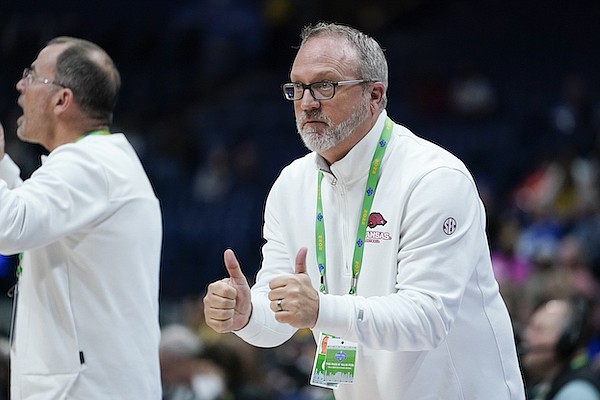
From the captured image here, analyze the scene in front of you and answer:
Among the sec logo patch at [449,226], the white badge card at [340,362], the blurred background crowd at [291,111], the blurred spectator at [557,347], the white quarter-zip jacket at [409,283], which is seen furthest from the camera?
the blurred background crowd at [291,111]

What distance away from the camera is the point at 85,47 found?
14.8ft

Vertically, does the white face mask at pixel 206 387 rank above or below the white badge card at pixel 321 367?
below

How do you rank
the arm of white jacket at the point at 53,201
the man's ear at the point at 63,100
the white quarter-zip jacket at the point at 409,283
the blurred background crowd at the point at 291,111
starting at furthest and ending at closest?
the blurred background crowd at the point at 291,111 → the man's ear at the point at 63,100 → the arm of white jacket at the point at 53,201 → the white quarter-zip jacket at the point at 409,283

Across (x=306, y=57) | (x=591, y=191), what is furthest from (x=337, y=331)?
(x=591, y=191)

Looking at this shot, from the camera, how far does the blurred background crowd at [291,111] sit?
9.63m

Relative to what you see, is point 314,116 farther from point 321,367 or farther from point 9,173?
point 9,173

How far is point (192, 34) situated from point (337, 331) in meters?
11.9

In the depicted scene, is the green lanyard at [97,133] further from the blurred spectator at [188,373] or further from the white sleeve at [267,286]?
the blurred spectator at [188,373]

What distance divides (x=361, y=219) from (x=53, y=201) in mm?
1182

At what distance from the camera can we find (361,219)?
3713 mm

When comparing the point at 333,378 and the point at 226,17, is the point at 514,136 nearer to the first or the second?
the point at 226,17

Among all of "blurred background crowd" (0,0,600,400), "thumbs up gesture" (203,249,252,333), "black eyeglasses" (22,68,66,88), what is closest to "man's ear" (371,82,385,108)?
"thumbs up gesture" (203,249,252,333)

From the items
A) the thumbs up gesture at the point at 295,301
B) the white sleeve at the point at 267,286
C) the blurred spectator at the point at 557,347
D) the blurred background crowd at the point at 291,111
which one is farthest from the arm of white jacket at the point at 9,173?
the blurred background crowd at the point at 291,111

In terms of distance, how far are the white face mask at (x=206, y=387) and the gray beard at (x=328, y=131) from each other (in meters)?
2.77
